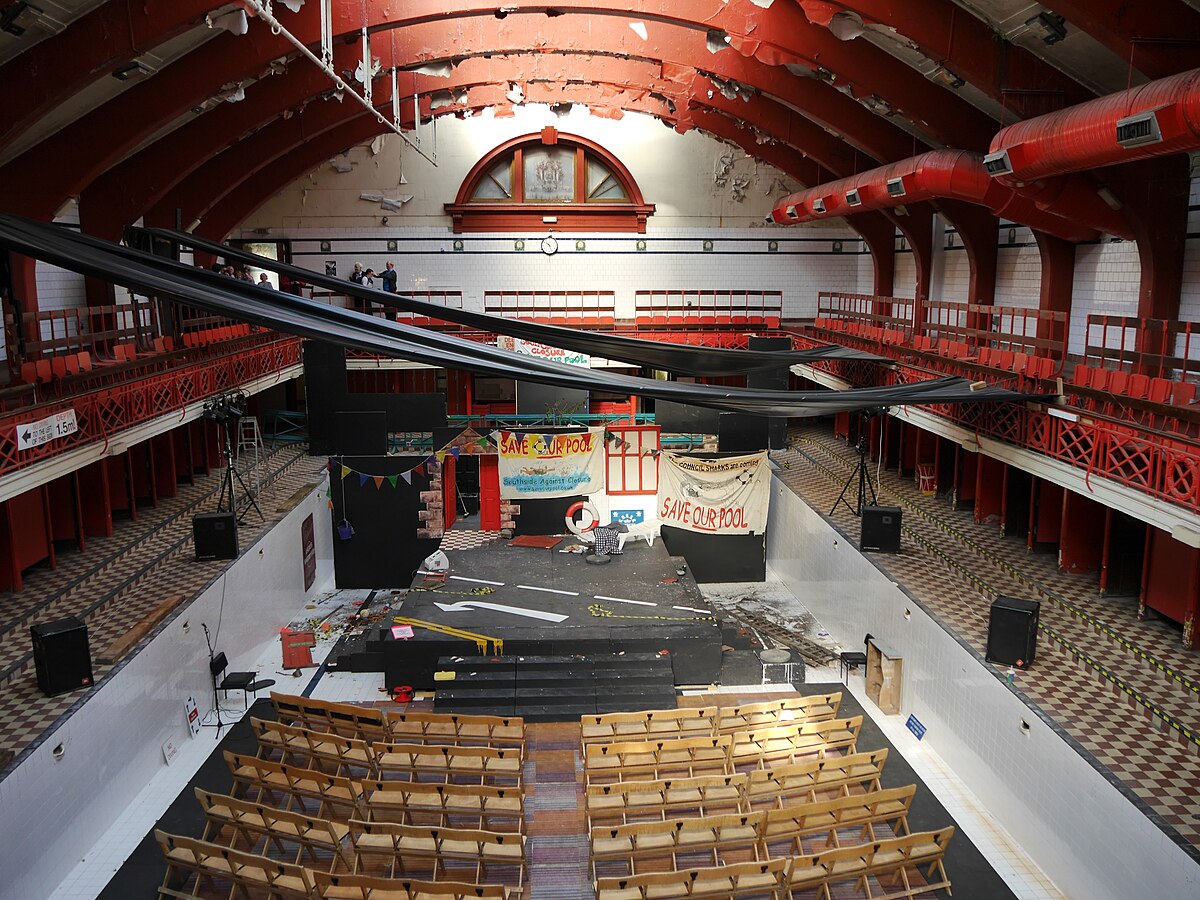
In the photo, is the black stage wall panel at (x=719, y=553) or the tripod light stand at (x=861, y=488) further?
the black stage wall panel at (x=719, y=553)

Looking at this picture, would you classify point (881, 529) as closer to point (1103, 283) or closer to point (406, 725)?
point (1103, 283)

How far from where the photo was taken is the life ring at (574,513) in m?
19.0

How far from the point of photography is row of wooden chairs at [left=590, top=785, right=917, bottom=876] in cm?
869

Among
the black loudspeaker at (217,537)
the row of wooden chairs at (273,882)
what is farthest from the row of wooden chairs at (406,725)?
the black loudspeaker at (217,537)

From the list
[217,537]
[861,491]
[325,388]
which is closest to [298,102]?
[325,388]

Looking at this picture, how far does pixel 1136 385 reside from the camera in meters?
9.67

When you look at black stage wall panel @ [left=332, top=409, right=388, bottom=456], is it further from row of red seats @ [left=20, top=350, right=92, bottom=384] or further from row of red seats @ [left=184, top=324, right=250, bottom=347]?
row of red seats @ [left=20, top=350, right=92, bottom=384]

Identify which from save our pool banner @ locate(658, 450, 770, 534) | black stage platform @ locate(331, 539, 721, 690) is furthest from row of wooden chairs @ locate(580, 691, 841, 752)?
save our pool banner @ locate(658, 450, 770, 534)

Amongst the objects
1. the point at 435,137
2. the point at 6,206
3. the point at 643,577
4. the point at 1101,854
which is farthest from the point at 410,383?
the point at 1101,854

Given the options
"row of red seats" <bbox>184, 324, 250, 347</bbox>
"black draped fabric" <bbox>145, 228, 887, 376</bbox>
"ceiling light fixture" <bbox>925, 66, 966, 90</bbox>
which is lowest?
"row of red seats" <bbox>184, 324, 250, 347</bbox>

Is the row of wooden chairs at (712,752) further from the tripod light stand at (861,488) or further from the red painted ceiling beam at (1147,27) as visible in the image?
the red painted ceiling beam at (1147,27)

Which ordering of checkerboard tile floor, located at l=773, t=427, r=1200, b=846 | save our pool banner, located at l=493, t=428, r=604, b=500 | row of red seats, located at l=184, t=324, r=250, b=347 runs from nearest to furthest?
1. checkerboard tile floor, located at l=773, t=427, r=1200, b=846
2. row of red seats, located at l=184, t=324, r=250, b=347
3. save our pool banner, located at l=493, t=428, r=604, b=500

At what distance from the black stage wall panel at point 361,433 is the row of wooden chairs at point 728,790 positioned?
1077cm

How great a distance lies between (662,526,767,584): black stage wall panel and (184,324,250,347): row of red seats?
31.1 feet
